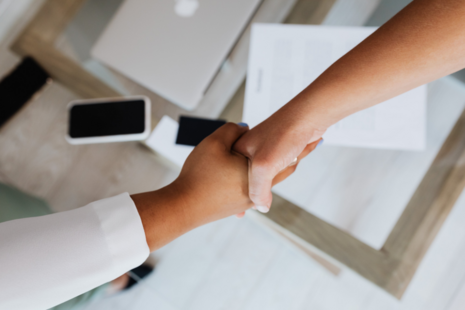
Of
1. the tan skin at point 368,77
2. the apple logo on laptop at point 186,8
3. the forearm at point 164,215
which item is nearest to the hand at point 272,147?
the tan skin at point 368,77

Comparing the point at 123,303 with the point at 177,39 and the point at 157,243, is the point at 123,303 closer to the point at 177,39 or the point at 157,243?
the point at 157,243

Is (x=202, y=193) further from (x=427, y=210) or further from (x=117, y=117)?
(x=427, y=210)

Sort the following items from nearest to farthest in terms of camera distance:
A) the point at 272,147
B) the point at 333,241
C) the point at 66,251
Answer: the point at 66,251 < the point at 272,147 < the point at 333,241

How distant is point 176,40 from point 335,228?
1.59ft

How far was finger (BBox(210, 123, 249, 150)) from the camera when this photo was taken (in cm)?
46

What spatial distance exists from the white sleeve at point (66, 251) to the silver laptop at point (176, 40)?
1.03ft

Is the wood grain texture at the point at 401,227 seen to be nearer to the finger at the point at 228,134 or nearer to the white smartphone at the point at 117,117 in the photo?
the finger at the point at 228,134

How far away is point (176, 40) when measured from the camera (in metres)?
0.58

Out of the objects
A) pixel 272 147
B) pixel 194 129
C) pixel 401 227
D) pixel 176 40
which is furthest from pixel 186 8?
pixel 401 227

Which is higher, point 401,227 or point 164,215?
point 401,227

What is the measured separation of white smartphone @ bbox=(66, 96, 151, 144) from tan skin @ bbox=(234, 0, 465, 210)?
0.25 meters

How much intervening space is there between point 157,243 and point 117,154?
1.80ft

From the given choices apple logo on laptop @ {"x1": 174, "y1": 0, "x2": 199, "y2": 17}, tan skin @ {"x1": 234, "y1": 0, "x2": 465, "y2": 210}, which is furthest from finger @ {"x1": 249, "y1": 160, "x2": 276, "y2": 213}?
apple logo on laptop @ {"x1": 174, "y1": 0, "x2": 199, "y2": 17}

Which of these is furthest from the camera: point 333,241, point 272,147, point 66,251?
point 333,241
